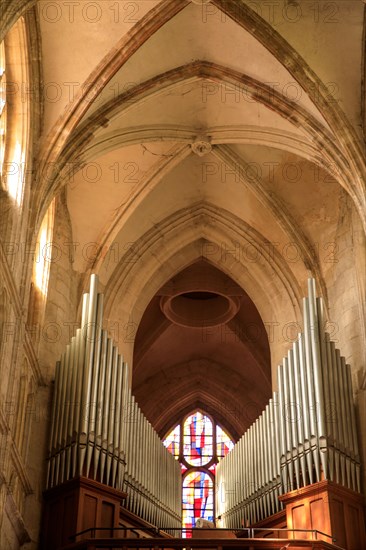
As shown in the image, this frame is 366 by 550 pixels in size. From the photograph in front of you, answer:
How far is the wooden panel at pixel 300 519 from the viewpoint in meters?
15.1

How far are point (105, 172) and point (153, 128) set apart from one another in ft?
4.97

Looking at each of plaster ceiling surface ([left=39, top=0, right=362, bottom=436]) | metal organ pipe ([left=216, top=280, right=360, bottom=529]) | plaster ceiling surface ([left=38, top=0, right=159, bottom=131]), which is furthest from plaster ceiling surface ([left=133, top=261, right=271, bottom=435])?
plaster ceiling surface ([left=38, top=0, right=159, bottom=131])

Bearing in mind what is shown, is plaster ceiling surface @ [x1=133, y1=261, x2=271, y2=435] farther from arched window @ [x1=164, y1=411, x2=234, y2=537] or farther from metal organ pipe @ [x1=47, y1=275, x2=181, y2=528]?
metal organ pipe @ [x1=47, y1=275, x2=181, y2=528]

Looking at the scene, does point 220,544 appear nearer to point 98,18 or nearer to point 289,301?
point 289,301

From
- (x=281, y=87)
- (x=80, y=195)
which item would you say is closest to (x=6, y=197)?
(x=80, y=195)

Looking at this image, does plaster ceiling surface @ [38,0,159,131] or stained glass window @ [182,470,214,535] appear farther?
stained glass window @ [182,470,214,535]

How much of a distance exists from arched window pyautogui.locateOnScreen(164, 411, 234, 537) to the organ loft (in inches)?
180

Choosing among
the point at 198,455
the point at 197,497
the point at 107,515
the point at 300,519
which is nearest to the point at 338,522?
the point at 300,519

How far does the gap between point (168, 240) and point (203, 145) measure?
267 cm

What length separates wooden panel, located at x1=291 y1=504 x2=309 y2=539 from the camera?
15.1 m

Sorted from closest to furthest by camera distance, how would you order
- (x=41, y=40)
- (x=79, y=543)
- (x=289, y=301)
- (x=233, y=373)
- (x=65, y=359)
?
(x=79, y=543) < (x=41, y=40) < (x=65, y=359) < (x=289, y=301) < (x=233, y=373)

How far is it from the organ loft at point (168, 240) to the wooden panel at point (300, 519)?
7cm

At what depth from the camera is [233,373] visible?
2722 cm

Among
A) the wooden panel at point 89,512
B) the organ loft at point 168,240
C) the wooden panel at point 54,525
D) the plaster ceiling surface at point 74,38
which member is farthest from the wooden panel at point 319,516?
the plaster ceiling surface at point 74,38
